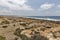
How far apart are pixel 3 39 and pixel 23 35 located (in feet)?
9.19

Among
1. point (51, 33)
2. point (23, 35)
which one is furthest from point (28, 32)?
point (51, 33)

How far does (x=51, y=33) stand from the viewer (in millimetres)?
17516

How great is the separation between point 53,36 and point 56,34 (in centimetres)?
62

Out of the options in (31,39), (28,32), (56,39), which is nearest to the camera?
(56,39)

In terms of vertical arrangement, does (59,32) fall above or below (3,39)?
above

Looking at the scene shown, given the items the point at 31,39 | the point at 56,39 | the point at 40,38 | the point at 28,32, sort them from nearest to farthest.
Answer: the point at 56,39 → the point at 40,38 → the point at 31,39 → the point at 28,32

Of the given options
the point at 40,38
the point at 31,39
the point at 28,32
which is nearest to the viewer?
the point at 40,38

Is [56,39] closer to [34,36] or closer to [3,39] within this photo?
[34,36]

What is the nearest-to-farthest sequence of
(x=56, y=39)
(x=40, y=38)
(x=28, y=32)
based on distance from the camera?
1. (x=56, y=39)
2. (x=40, y=38)
3. (x=28, y=32)

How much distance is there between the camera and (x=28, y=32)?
68.3 feet

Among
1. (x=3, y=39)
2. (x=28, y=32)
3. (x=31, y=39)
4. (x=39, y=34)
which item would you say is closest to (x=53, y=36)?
(x=39, y=34)

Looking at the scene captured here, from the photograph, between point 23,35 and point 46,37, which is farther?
point 23,35

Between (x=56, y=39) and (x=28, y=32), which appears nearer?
(x=56, y=39)

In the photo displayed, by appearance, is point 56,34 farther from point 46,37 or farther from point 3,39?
point 3,39
